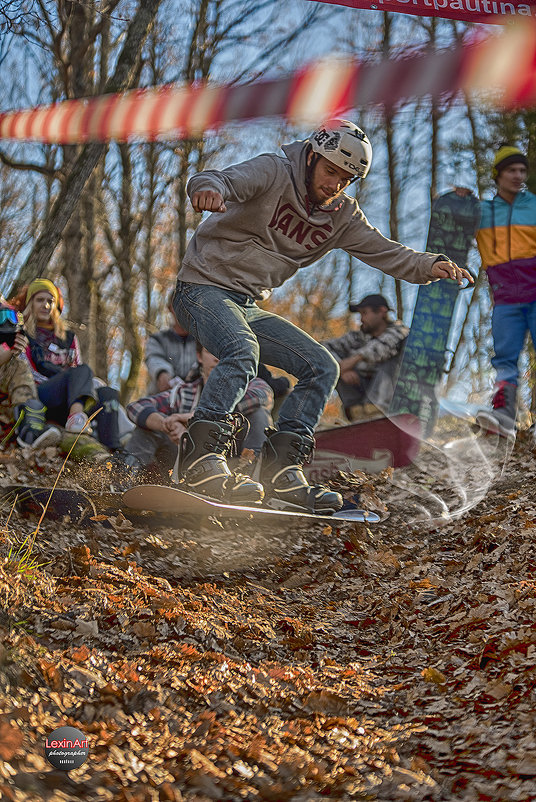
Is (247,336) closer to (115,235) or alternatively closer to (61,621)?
(61,621)

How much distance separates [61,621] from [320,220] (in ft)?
8.75

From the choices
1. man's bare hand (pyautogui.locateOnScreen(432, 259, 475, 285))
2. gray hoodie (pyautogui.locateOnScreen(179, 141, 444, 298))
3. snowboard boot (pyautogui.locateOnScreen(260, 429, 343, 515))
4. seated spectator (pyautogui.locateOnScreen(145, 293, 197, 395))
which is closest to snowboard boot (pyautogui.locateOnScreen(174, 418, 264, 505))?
snowboard boot (pyautogui.locateOnScreen(260, 429, 343, 515))

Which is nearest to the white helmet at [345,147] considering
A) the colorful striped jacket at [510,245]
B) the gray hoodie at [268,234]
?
the gray hoodie at [268,234]

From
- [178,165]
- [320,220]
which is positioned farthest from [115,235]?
[320,220]

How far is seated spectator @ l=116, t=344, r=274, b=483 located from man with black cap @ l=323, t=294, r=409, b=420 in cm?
93

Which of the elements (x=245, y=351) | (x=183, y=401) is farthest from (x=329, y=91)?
(x=183, y=401)

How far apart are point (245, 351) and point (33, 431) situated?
193 centimetres

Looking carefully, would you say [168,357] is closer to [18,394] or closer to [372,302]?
[18,394]

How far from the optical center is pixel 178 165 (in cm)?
1005

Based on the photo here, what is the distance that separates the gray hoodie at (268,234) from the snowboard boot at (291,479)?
868 mm

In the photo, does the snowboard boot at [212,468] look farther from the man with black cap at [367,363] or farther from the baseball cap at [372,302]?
the baseball cap at [372,302]

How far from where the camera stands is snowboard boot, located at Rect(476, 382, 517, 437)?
5.91 m

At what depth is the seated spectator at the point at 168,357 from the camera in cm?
611

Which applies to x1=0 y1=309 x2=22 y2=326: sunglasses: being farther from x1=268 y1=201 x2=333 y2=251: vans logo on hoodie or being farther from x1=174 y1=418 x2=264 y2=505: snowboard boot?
x1=268 y1=201 x2=333 y2=251: vans logo on hoodie
